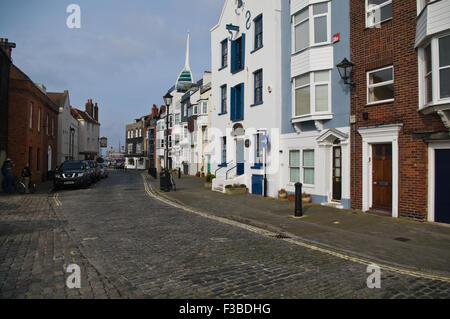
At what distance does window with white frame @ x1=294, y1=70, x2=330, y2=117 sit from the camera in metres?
13.6

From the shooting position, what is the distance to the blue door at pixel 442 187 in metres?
9.48

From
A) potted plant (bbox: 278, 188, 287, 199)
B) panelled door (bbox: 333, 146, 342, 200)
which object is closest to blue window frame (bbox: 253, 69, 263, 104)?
potted plant (bbox: 278, 188, 287, 199)

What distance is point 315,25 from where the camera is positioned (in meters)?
14.0

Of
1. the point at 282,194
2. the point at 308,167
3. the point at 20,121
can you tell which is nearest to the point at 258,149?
the point at 282,194

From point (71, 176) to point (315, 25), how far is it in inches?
647

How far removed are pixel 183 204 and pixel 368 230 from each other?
7.81 meters

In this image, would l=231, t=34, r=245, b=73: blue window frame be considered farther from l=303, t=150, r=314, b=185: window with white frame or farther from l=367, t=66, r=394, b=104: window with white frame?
l=367, t=66, r=394, b=104: window with white frame

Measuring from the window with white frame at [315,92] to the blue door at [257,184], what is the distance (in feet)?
14.2

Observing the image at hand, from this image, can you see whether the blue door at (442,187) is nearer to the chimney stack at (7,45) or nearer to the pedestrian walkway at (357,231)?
the pedestrian walkway at (357,231)

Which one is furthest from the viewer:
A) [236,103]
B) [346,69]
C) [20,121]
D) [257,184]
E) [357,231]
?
[20,121]

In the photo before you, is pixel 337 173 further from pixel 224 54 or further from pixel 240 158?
pixel 224 54

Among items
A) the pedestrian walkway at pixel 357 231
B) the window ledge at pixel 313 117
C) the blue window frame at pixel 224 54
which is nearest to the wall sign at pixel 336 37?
the window ledge at pixel 313 117
